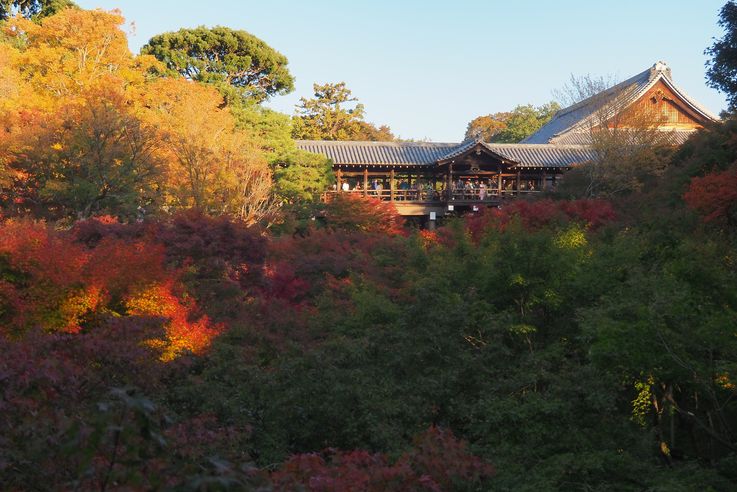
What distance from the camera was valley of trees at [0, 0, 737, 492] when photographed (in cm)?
557

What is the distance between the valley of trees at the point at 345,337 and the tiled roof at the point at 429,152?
370 inches

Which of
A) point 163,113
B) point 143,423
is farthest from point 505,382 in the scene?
point 163,113

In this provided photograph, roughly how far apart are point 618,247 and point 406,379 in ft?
15.7

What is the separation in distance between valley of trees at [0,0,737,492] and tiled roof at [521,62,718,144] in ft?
25.2

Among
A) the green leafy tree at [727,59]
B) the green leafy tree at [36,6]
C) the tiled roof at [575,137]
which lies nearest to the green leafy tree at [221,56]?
the green leafy tree at [36,6]

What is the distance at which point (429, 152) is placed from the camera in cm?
2950

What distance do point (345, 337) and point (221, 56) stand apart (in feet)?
96.8

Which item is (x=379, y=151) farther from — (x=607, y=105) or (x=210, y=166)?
(x=210, y=166)

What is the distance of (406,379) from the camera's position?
8.80m

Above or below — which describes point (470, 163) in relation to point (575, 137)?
below

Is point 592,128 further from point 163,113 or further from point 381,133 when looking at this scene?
point 381,133

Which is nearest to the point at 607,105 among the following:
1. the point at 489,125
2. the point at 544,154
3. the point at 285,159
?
the point at 544,154

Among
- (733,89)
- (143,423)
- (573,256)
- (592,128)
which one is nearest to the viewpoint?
(143,423)

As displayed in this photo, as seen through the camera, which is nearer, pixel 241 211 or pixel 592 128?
pixel 241 211
